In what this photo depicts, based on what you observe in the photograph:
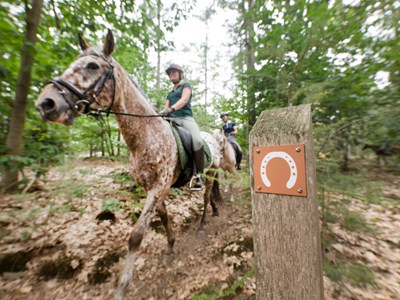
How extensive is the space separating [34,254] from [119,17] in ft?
16.8

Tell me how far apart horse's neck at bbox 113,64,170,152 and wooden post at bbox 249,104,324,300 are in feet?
5.96

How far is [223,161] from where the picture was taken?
6188 millimetres

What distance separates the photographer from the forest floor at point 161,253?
2.23 metres

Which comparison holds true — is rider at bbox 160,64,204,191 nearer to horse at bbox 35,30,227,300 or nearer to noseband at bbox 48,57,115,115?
horse at bbox 35,30,227,300

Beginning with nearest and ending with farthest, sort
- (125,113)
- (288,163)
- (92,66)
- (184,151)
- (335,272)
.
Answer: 1. (288,163)
2. (335,272)
3. (92,66)
4. (125,113)
5. (184,151)

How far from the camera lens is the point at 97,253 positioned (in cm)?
327

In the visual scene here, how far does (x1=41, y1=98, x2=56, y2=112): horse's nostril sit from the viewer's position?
1.88m

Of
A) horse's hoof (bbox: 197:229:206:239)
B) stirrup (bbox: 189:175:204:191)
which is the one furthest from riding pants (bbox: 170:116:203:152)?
horse's hoof (bbox: 197:229:206:239)

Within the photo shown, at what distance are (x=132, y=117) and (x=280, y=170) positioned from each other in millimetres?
2173

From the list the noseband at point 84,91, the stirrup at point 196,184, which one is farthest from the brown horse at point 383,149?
the noseband at point 84,91

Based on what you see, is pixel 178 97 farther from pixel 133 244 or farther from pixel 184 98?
pixel 133 244

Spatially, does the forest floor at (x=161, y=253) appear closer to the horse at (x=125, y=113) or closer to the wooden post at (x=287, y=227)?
the horse at (x=125, y=113)

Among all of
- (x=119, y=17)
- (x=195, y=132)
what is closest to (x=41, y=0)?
(x=119, y=17)

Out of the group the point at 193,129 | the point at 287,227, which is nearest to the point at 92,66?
the point at 193,129
